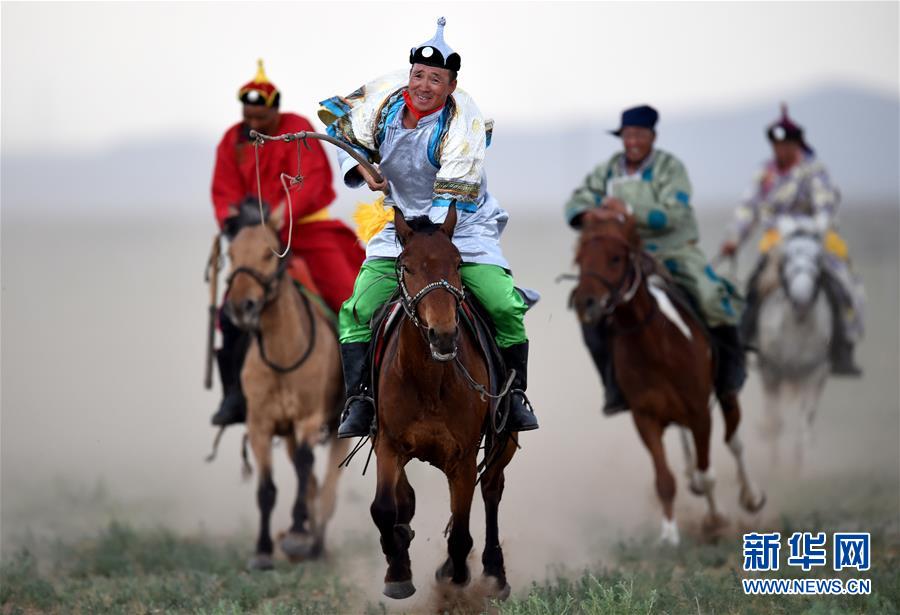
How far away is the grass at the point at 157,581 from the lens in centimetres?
906

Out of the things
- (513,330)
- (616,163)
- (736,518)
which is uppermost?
(616,163)

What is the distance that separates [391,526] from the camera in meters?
7.73

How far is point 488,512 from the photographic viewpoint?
8688 mm

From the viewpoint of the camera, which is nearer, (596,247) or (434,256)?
(434,256)

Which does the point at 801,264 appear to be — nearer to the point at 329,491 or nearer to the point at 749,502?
the point at 749,502

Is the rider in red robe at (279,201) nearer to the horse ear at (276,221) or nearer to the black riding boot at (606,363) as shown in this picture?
the horse ear at (276,221)

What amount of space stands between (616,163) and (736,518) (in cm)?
316

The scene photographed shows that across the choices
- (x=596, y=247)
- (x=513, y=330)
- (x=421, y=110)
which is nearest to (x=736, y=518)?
(x=596, y=247)

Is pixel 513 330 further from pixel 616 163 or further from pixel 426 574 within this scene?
pixel 616 163

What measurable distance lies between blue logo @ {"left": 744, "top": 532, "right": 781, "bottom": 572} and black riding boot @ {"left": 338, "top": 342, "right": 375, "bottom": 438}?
3.02m

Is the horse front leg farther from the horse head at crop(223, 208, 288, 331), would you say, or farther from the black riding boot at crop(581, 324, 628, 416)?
the black riding boot at crop(581, 324, 628, 416)

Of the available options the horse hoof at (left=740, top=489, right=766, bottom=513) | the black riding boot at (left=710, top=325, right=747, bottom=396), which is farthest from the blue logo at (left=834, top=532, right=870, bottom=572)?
the black riding boot at (left=710, top=325, right=747, bottom=396)

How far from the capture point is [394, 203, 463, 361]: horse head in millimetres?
6977

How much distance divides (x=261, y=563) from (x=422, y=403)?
11.5 feet
